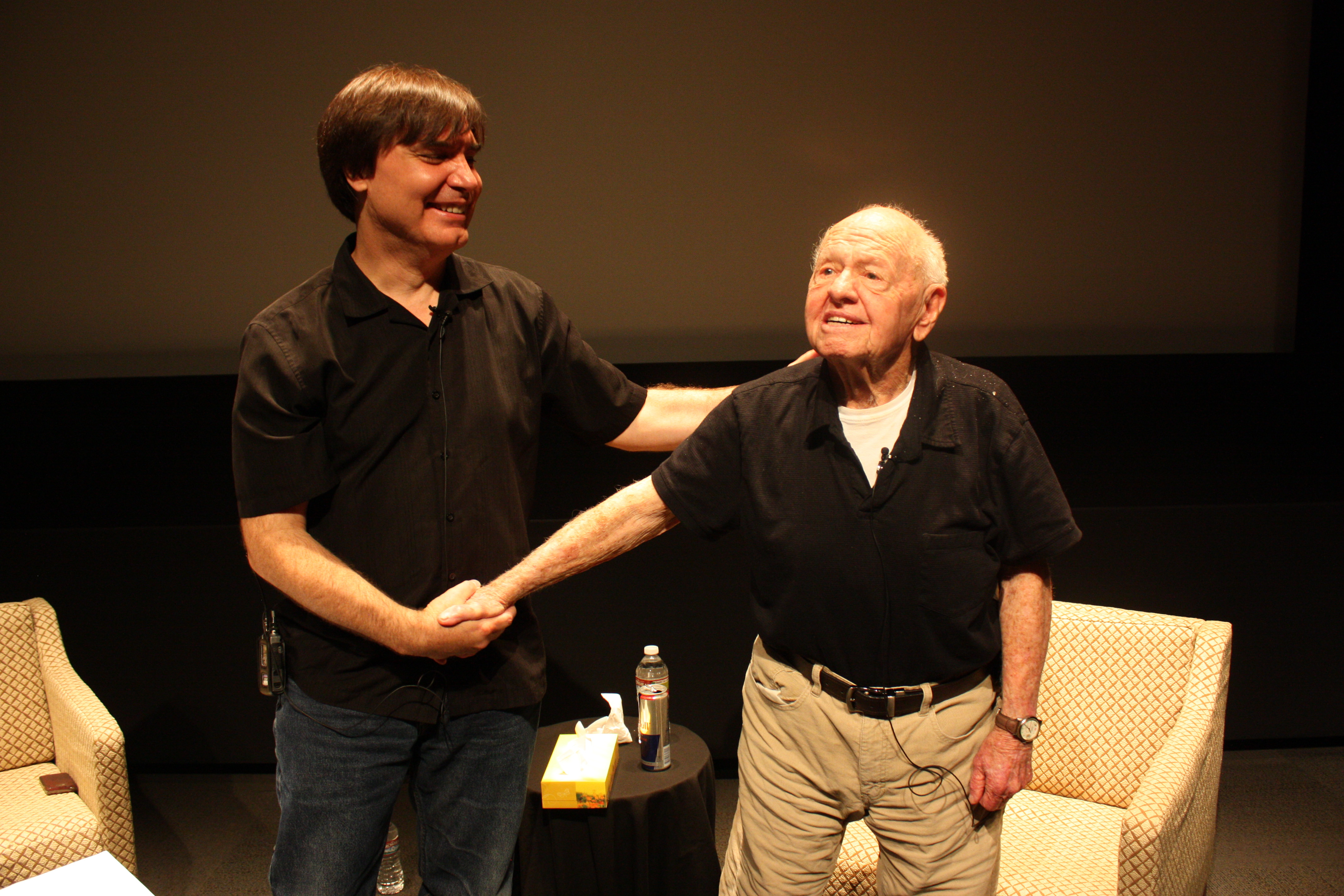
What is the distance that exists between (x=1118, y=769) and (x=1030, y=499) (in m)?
1.20

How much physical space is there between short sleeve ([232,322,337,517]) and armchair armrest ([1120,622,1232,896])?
1506 millimetres

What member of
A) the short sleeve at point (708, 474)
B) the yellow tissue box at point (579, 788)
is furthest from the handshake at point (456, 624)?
the yellow tissue box at point (579, 788)

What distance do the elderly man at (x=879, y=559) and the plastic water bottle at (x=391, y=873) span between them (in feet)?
4.76

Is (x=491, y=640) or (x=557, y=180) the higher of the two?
(x=557, y=180)

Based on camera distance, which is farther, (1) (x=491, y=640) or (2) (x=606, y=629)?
(2) (x=606, y=629)

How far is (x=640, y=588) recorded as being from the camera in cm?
296

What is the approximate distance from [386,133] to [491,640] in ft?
2.38

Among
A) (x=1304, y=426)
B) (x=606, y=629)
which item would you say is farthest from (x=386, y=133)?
(x=1304, y=426)

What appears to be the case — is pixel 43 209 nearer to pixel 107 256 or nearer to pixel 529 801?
pixel 107 256

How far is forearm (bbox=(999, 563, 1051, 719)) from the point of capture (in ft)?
4.55

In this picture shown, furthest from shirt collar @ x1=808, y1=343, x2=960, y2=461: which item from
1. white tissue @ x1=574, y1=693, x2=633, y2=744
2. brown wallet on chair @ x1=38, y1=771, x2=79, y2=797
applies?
brown wallet on chair @ x1=38, y1=771, x2=79, y2=797

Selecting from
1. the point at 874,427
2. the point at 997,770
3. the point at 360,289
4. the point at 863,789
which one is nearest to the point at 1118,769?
the point at 997,770

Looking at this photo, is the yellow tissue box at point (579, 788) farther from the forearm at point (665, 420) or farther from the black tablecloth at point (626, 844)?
the forearm at point (665, 420)

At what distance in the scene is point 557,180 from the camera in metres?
3.92
